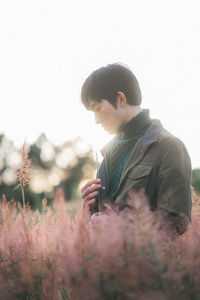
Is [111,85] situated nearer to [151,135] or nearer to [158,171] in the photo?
[151,135]

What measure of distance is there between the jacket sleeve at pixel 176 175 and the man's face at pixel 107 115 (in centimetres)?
61

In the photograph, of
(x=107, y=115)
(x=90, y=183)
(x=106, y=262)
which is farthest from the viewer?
(x=107, y=115)

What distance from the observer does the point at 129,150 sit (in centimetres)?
271

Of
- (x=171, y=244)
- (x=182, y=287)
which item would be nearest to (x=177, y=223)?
(x=171, y=244)

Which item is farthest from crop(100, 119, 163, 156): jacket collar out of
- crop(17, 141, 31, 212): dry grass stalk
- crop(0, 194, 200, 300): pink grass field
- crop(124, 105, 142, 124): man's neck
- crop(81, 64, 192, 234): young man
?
crop(0, 194, 200, 300): pink grass field

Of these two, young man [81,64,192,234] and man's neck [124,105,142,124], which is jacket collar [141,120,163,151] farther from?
man's neck [124,105,142,124]

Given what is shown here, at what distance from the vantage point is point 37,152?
4916 cm

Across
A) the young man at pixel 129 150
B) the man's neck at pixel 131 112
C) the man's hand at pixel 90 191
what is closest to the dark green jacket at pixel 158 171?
the young man at pixel 129 150

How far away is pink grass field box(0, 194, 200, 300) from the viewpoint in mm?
928

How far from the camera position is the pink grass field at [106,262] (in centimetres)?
93

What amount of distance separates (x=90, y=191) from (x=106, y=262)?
4.57ft

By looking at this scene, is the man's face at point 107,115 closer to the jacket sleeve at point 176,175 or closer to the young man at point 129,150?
the young man at point 129,150

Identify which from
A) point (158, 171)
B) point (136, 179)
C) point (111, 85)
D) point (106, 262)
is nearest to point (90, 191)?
point (136, 179)

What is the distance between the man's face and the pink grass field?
1.49 m
